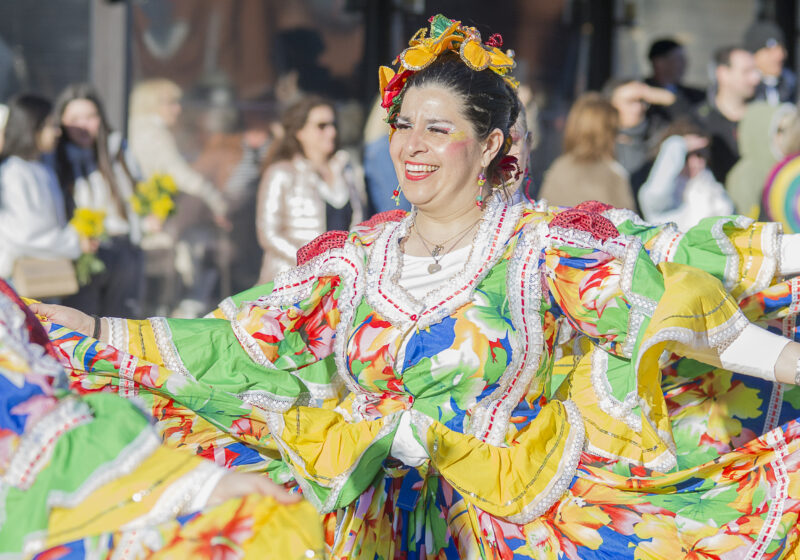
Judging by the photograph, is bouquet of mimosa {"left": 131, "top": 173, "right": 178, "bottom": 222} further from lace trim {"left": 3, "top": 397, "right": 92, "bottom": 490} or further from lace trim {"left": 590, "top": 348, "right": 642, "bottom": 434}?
lace trim {"left": 3, "top": 397, "right": 92, "bottom": 490}

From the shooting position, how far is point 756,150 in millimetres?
7113

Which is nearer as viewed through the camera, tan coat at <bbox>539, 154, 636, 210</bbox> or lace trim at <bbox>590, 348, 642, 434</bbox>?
lace trim at <bbox>590, 348, 642, 434</bbox>

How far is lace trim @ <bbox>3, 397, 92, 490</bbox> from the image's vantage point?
5.36ft

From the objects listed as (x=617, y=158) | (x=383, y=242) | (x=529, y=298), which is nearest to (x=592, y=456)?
(x=529, y=298)

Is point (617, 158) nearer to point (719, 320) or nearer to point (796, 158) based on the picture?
point (796, 158)

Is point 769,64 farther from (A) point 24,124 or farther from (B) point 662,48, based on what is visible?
(A) point 24,124

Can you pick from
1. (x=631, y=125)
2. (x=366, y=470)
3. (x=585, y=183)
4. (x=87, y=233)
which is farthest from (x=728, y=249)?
(x=631, y=125)

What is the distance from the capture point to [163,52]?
734cm

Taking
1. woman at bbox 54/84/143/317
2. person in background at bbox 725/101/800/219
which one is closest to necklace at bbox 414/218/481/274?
woman at bbox 54/84/143/317

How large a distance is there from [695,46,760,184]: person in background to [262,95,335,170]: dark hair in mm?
2655

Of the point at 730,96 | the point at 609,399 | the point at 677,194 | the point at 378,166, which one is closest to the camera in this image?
the point at 609,399

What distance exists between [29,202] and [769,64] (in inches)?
198

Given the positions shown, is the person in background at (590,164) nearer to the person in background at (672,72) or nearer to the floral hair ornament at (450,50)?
the person in background at (672,72)

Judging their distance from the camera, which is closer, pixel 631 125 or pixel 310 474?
pixel 310 474
